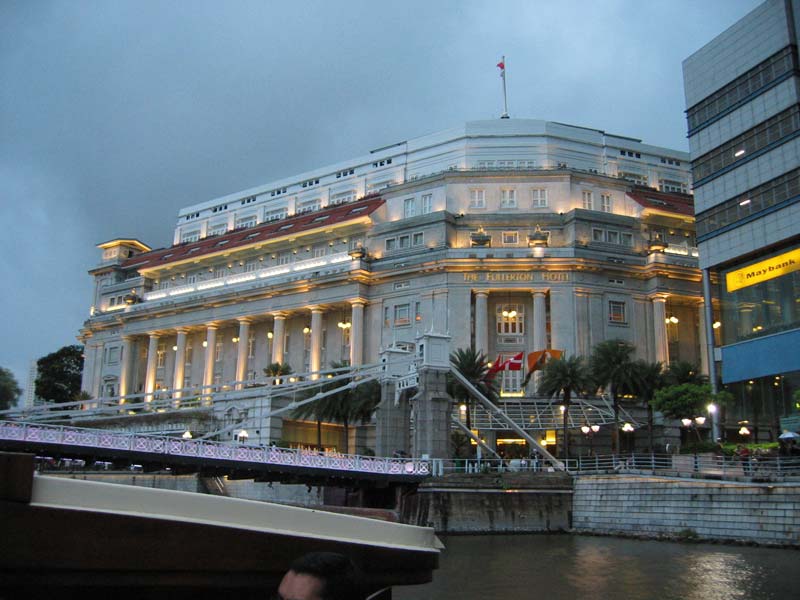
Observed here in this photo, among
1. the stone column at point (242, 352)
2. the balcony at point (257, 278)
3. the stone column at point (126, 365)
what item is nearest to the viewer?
the balcony at point (257, 278)

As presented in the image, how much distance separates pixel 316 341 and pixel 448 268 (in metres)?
16.5

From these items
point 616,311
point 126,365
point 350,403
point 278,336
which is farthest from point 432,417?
point 126,365

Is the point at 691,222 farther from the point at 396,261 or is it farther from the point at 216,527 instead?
Result: the point at 216,527

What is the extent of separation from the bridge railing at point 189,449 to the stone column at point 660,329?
38.0 m

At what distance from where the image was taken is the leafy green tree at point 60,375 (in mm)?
122875

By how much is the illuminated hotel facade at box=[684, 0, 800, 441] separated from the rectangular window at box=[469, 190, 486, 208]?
2661 cm

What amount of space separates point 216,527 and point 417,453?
42778mm

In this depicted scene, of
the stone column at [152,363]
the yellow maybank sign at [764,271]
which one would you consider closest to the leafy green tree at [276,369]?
the stone column at [152,363]

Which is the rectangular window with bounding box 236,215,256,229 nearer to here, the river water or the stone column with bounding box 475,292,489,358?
the stone column with bounding box 475,292,489,358

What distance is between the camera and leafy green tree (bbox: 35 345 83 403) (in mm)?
122875

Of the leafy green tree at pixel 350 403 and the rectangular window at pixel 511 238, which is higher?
the rectangular window at pixel 511 238

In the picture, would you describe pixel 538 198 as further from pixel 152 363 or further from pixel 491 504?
pixel 152 363

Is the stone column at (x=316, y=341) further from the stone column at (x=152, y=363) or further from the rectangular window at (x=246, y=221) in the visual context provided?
the rectangular window at (x=246, y=221)


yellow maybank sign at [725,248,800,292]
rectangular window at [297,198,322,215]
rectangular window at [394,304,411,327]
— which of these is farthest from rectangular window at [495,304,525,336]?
rectangular window at [297,198,322,215]
